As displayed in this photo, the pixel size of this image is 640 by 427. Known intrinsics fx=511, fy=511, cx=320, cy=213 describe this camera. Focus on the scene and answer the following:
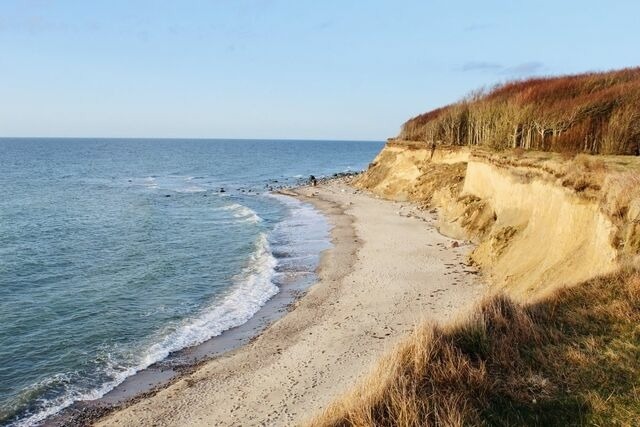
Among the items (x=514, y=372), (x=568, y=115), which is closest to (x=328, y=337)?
(x=514, y=372)

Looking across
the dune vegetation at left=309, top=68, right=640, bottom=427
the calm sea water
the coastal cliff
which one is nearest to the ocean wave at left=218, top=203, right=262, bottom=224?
the calm sea water

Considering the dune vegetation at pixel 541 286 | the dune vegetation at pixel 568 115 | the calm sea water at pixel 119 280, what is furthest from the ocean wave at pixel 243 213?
the dune vegetation at pixel 568 115

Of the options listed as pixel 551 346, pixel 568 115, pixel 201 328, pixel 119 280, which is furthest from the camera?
pixel 568 115

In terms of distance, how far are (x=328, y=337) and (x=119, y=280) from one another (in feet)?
42.9

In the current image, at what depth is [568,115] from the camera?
26.2 metres

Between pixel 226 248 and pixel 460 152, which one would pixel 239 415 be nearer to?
pixel 226 248

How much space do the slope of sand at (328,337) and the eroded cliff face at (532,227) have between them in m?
1.57

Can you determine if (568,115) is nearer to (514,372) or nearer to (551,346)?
(551,346)

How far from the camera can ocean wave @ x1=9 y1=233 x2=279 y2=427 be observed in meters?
14.8

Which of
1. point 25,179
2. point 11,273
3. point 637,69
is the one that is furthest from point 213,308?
point 25,179

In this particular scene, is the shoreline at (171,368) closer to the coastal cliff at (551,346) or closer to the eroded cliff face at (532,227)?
the coastal cliff at (551,346)

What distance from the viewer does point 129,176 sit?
91438mm

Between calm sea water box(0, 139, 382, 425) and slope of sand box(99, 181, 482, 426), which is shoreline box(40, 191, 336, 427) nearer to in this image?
calm sea water box(0, 139, 382, 425)

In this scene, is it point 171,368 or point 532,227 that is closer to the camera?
A: point 171,368
